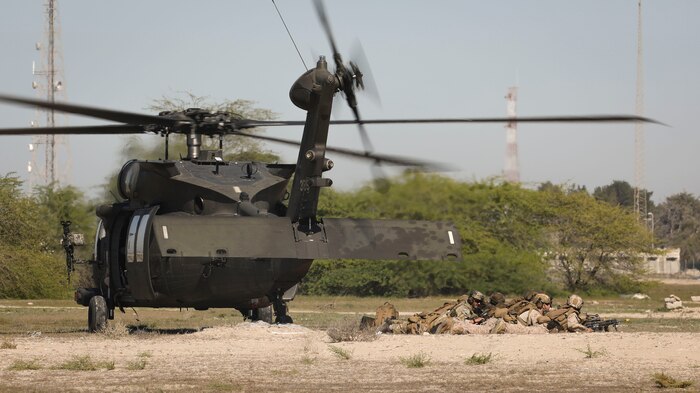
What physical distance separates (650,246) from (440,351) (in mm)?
47508

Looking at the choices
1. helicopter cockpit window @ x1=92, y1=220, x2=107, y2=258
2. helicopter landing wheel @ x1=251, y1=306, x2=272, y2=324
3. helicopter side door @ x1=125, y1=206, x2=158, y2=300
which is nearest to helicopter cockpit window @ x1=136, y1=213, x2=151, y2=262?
helicopter side door @ x1=125, y1=206, x2=158, y2=300

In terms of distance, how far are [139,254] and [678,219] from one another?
145 metres

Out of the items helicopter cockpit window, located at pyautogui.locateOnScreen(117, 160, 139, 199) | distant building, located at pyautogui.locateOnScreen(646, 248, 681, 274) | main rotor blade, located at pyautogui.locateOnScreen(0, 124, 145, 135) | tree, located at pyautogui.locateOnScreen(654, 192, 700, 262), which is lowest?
distant building, located at pyautogui.locateOnScreen(646, 248, 681, 274)

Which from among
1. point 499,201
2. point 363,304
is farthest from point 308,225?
point 499,201

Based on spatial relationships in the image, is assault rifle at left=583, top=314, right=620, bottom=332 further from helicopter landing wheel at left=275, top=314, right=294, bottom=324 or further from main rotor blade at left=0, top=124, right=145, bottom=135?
main rotor blade at left=0, top=124, right=145, bottom=135

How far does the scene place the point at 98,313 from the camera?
2356cm

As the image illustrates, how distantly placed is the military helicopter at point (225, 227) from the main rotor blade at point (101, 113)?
1.8 inches

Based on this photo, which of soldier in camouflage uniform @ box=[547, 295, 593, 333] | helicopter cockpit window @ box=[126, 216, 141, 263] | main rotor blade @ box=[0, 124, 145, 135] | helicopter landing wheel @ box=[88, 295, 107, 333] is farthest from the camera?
soldier in camouflage uniform @ box=[547, 295, 593, 333]

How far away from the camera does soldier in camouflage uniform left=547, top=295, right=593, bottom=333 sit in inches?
969

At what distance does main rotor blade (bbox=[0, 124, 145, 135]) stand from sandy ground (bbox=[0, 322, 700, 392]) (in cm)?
372

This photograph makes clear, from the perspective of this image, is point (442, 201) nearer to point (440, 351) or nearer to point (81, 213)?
point (440, 351)

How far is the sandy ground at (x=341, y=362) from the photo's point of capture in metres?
15.5

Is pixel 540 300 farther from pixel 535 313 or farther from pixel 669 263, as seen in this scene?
pixel 669 263

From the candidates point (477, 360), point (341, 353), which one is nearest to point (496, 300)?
point (341, 353)
